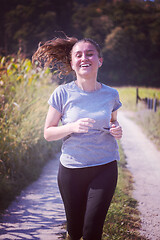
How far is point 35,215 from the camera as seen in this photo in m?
2.92

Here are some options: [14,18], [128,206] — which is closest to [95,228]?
[128,206]

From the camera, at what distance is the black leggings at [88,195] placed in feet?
4.95

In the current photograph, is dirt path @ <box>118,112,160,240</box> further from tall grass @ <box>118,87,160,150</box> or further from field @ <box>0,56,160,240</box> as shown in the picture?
tall grass @ <box>118,87,160,150</box>

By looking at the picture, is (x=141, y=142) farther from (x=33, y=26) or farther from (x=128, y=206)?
(x=33, y=26)

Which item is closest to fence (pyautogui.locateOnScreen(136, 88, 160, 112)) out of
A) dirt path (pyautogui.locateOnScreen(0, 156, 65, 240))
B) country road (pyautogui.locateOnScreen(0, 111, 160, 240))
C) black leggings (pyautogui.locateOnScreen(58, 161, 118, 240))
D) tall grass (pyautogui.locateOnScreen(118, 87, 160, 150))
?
tall grass (pyautogui.locateOnScreen(118, 87, 160, 150))

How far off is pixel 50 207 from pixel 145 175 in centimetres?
182

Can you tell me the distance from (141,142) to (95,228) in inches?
203

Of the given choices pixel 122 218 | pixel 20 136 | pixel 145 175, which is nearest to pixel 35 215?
pixel 122 218

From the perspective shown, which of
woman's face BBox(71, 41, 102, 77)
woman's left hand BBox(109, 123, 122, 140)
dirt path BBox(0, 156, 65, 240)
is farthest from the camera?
dirt path BBox(0, 156, 65, 240)

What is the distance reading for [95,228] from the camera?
1.50m

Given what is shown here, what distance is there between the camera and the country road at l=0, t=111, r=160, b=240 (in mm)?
2506

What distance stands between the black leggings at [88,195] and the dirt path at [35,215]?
2.95 feet

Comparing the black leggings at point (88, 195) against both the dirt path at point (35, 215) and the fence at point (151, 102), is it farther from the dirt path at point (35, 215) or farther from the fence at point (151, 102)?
the fence at point (151, 102)

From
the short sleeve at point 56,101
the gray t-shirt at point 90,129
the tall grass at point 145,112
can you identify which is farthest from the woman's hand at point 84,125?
the tall grass at point 145,112
